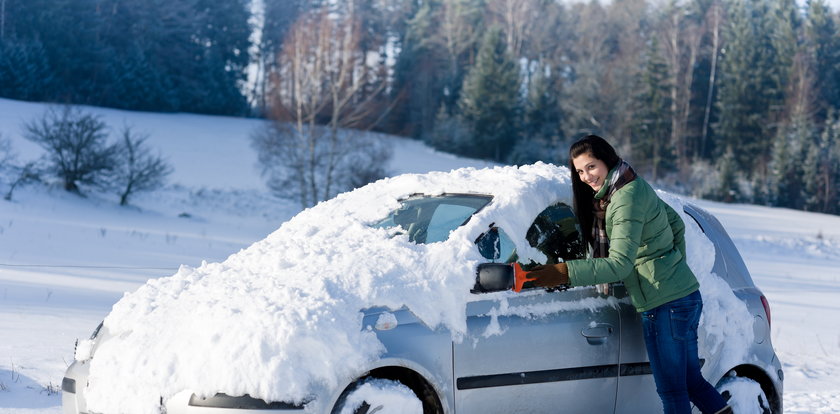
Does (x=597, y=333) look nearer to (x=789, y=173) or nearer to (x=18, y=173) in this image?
(x=18, y=173)

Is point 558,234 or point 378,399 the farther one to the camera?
point 558,234

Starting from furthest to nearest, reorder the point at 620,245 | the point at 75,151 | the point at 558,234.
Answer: the point at 75,151, the point at 558,234, the point at 620,245

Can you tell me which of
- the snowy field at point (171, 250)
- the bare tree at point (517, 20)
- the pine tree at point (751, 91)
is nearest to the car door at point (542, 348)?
the snowy field at point (171, 250)

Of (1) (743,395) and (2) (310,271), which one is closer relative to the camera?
(2) (310,271)

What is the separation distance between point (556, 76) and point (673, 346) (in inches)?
2270

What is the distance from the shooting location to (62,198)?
25.7 m

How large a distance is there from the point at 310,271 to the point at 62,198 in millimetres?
23889

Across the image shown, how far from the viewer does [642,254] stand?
4.37 m

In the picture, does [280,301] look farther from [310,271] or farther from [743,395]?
[743,395]

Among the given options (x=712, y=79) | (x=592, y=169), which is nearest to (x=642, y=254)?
(x=592, y=169)

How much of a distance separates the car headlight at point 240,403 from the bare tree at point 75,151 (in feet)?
80.6

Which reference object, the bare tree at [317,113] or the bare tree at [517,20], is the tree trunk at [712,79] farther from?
the bare tree at [317,113]

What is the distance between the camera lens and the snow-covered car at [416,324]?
147 inches

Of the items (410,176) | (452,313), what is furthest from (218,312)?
(410,176)
